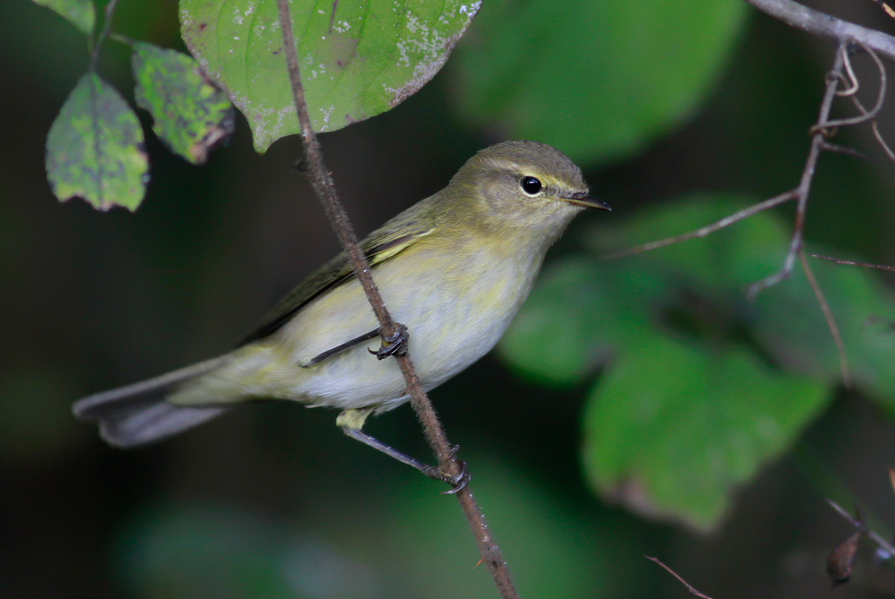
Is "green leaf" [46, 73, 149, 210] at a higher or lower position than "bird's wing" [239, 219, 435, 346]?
higher

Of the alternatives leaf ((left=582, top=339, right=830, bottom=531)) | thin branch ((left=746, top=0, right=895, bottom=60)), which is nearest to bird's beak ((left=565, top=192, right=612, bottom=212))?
leaf ((left=582, top=339, right=830, bottom=531))

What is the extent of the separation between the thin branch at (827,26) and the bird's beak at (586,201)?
0.83m

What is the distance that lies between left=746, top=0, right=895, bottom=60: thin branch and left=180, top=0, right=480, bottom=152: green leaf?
789 millimetres

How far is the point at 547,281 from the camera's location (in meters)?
3.37

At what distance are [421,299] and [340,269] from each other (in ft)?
1.25

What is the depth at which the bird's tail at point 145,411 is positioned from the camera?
3.00 m

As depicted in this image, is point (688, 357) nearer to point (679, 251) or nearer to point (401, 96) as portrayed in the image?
point (679, 251)

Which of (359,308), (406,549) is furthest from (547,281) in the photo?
(406,549)

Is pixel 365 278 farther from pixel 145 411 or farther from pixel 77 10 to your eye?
pixel 145 411

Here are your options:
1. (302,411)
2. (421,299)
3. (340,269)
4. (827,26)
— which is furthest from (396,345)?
(302,411)

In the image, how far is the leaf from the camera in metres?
2.83

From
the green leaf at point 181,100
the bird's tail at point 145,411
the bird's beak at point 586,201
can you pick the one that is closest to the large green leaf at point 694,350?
the bird's beak at point 586,201

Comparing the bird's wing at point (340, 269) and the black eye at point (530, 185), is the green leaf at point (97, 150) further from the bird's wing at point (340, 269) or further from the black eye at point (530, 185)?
the black eye at point (530, 185)

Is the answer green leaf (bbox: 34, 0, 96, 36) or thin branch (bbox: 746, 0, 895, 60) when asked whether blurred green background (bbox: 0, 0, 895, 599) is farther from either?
green leaf (bbox: 34, 0, 96, 36)
